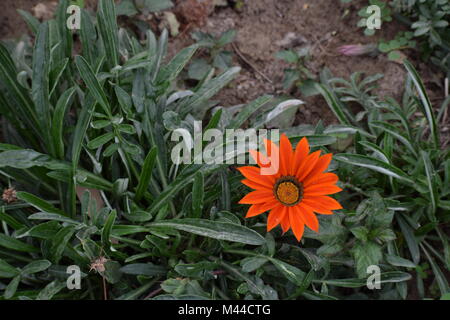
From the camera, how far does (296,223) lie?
1337mm

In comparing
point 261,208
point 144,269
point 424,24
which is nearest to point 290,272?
point 261,208

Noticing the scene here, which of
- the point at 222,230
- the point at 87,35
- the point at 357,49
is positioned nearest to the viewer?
the point at 222,230

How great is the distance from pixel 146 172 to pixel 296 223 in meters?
0.49

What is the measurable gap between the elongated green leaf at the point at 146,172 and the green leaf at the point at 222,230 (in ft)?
0.57

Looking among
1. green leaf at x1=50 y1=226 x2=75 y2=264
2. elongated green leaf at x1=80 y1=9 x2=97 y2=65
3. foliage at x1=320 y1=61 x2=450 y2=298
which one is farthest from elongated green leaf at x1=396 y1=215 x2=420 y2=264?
elongated green leaf at x1=80 y1=9 x2=97 y2=65

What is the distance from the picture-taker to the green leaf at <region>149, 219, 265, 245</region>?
4.62 ft

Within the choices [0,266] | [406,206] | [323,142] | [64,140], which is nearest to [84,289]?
[0,266]

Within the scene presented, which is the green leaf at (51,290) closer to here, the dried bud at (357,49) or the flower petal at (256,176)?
the flower petal at (256,176)

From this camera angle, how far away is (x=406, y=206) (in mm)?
1643

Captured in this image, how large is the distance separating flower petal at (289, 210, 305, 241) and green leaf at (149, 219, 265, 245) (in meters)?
0.12

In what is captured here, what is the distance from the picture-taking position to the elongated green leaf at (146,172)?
4.77 ft

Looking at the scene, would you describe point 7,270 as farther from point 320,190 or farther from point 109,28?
point 320,190

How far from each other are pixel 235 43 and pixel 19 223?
46.2 inches

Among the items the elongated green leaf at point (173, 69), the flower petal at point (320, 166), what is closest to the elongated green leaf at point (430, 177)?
the flower petal at point (320, 166)
